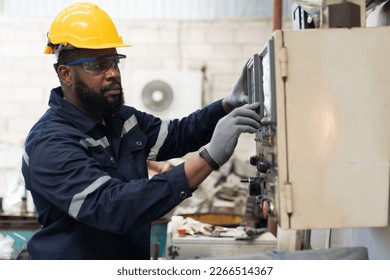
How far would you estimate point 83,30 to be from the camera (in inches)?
66.1

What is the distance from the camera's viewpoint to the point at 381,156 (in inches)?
46.1

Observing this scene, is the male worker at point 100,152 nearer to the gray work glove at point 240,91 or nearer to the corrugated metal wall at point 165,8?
the gray work glove at point 240,91

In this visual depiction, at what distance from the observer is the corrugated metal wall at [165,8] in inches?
167

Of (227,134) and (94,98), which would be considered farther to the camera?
(94,98)

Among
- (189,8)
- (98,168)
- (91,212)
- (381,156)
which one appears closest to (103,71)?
(98,168)

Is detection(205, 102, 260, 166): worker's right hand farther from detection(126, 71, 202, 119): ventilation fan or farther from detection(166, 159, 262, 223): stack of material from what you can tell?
detection(126, 71, 202, 119): ventilation fan

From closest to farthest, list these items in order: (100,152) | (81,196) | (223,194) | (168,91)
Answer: (81,196) < (100,152) < (223,194) < (168,91)

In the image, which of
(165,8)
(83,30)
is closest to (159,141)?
(83,30)

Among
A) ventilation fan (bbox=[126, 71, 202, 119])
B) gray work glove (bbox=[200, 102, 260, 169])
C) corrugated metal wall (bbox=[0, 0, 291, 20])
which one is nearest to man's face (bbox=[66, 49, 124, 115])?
gray work glove (bbox=[200, 102, 260, 169])

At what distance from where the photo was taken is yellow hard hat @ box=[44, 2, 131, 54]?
1669 mm

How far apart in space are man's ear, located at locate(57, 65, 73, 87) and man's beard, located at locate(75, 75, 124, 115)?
0.04 meters

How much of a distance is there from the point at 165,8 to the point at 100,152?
115 inches

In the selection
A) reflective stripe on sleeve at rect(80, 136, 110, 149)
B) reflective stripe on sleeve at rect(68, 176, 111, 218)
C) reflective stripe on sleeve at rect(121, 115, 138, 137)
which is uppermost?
reflective stripe on sleeve at rect(121, 115, 138, 137)

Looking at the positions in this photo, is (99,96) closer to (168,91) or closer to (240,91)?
(240,91)
